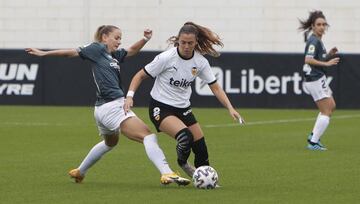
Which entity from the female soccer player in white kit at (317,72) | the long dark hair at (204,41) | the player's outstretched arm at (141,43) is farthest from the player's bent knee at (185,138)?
the female soccer player in white kit at (317,72)

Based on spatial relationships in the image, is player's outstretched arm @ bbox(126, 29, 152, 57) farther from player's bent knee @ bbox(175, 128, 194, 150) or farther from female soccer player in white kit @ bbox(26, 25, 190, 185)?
player's bent knee @ bbox(175, 128, 194, 150)

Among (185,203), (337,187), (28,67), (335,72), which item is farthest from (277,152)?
(28,67)

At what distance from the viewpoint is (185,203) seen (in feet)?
33.7

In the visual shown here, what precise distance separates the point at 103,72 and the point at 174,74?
0.80 metres

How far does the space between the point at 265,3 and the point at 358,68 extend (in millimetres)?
3496

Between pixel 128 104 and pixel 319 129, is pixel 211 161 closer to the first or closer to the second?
pixel 319 129

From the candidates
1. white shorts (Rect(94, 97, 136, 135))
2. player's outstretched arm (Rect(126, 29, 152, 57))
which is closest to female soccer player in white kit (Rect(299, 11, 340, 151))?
player's outstretched arm (Rect(126, 29, 152, 57))

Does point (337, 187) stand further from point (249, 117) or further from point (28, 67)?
point (28, 67)

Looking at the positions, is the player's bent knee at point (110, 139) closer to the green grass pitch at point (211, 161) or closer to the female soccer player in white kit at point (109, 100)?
the female soccer player in white kit at point (109, 100)

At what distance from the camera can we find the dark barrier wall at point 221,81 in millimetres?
27156

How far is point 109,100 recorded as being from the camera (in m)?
12.0

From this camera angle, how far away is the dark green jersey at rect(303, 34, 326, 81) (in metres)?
17.0

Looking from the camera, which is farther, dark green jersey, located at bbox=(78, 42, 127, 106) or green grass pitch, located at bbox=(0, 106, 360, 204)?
dark green jersey, located at bbox=(78, 42, 127, 106)

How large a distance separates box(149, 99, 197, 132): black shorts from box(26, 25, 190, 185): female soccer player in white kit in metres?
0.16
